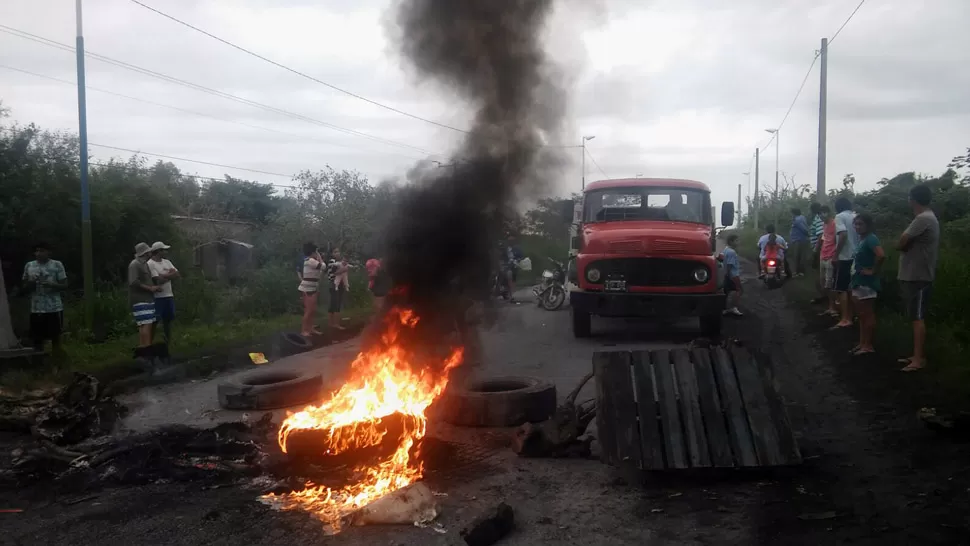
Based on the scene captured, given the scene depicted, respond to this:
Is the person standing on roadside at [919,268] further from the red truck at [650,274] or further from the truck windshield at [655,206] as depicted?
the truck windshield at [655,206]

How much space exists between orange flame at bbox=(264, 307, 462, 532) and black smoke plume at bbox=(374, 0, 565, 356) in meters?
0.66

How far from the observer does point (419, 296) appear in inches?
317

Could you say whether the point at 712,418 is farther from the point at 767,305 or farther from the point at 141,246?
the point at 767,305

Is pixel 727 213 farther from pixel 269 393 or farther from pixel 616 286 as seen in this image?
pixel 269 393

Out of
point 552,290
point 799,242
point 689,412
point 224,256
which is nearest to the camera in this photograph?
point 689,412

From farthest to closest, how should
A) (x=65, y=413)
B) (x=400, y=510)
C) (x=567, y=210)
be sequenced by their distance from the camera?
(x=567, y=210)
(x=65, y=413)
(x=400, y=510)

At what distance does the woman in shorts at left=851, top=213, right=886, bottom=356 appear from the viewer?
8172 millimetres

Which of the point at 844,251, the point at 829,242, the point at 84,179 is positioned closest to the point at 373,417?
Answer: the point at 844,251

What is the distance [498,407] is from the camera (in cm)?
668

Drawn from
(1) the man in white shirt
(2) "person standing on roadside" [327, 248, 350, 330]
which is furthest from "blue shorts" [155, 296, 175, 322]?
(2) "person standing on roadside" [327, 248, 350, 330]

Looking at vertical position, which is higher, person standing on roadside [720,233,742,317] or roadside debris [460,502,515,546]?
person standing on roadside [720,233,742,317]

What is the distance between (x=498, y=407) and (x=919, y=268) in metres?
4.41

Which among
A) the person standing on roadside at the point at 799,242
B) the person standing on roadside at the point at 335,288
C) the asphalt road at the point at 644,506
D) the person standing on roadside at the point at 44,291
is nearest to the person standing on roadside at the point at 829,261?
the asphalt road at the point at 644,506

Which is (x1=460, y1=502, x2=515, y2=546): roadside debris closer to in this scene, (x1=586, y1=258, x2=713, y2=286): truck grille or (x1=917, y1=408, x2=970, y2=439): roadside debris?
(x1=917, y1=408, x2=970, y2=439): roadside debris
